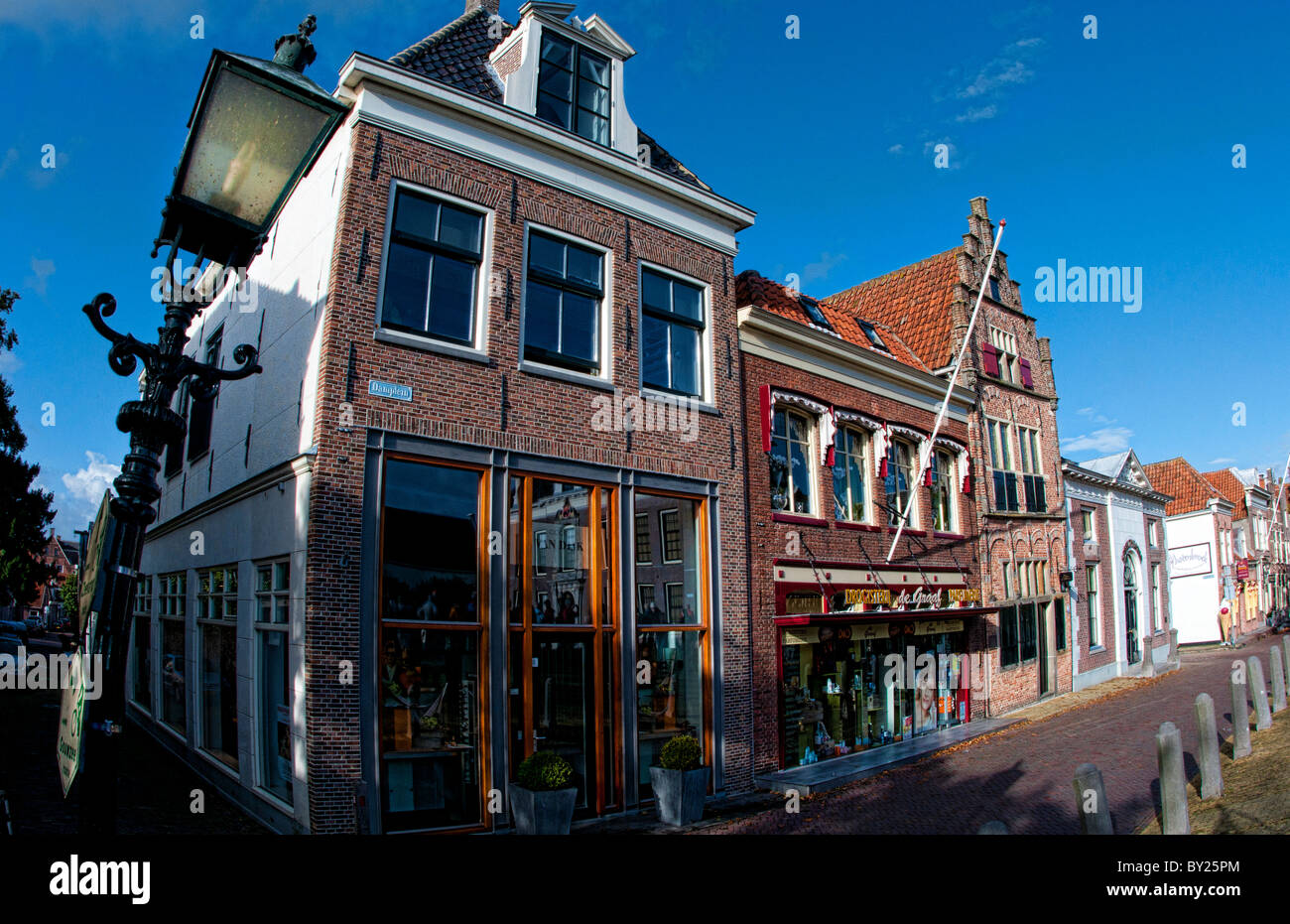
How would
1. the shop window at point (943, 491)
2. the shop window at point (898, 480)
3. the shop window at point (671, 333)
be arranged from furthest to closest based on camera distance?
the shop window at point (943, 491), the shop window at point (898, 480), the shop window at point (671, 333)

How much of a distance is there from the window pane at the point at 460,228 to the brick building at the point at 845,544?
214 inches

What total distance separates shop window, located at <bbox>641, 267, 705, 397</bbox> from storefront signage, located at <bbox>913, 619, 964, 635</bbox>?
8398mm

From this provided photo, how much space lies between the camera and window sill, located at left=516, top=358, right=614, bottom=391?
10977 millimetres

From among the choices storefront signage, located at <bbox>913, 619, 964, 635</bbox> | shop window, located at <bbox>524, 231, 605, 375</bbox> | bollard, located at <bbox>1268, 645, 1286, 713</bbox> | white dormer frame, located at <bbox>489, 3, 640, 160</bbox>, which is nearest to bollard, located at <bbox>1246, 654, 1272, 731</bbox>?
bollard, located at <bbox>1268, 645, 1286, 713</bbox>

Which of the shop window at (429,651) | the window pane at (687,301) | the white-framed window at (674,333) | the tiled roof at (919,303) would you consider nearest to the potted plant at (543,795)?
the shop window at (429,651)

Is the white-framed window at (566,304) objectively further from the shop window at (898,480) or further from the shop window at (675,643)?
the shop window at (898,480)

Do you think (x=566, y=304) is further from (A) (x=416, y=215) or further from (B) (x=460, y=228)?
(A) (x=416, y=215)

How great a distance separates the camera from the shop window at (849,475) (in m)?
16.8

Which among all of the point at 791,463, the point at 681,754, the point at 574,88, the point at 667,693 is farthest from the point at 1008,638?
the point at 574,88

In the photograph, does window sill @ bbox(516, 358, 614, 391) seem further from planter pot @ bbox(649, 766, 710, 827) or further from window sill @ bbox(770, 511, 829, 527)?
planter pot @ bbox(649, 766, 710, 827)

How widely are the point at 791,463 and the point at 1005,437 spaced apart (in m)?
10.7

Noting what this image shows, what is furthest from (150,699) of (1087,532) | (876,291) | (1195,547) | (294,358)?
(1195,547)
